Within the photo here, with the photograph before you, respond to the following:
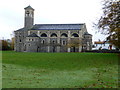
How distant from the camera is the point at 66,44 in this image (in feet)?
242

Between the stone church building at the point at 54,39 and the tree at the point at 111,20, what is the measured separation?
42.3 meters

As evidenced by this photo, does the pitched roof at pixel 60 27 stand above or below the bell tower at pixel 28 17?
below

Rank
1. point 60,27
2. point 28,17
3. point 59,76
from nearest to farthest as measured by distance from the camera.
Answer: point 59,76 < point 60,27 < point 28,17

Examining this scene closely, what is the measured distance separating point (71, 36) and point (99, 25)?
46850 mm

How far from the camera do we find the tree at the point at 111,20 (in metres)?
24.6

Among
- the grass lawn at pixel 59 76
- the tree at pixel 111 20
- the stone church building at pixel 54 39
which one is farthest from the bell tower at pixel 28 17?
the grass lawn at pixel 59 76

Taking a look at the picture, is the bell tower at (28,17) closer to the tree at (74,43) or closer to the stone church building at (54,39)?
the stone church building at (54,39)

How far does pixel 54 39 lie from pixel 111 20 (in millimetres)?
50553

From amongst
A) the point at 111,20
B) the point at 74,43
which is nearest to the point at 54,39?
the point at 74,43

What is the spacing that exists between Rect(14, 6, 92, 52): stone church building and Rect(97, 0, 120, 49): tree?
4234 centimetres

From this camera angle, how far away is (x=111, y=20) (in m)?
25.9

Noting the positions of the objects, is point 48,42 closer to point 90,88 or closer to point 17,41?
point 17,41

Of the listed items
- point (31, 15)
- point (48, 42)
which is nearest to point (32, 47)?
point (48, 42)

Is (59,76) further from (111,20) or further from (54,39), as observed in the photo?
(54,39)
